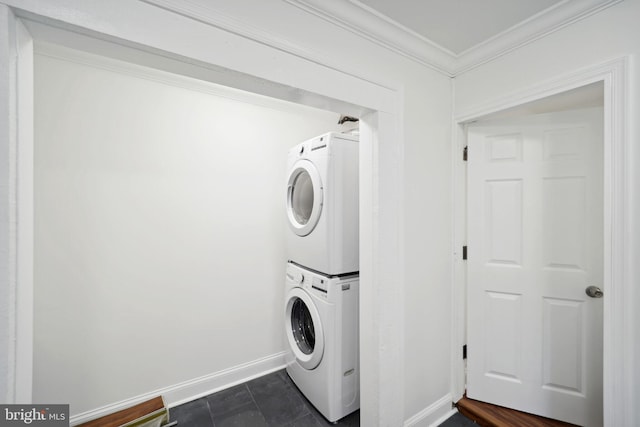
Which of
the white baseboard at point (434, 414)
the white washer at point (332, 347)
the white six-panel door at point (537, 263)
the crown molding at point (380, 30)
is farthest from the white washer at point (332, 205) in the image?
the white baseboard at point (434, 414)

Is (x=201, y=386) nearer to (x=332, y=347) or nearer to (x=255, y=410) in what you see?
(x=255, y=410)

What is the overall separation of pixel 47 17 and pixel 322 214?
134 centimetres

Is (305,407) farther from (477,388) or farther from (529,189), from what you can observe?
(529,189)

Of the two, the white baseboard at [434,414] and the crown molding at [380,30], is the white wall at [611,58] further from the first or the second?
the white baseboard at [434,414]

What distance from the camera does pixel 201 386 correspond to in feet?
6.33

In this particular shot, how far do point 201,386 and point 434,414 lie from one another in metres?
1.65

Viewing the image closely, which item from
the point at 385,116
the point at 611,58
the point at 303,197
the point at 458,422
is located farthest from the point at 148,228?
the point at 611,58

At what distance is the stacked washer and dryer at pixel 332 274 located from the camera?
1.63m

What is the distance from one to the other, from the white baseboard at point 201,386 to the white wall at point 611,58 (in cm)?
214

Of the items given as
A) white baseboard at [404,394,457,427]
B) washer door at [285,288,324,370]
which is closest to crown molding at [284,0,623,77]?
washer door at [285,288,324,370]

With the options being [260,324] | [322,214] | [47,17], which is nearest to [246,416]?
[260,324]

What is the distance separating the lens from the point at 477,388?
5.70 ft

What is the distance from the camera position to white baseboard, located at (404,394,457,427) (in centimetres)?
154

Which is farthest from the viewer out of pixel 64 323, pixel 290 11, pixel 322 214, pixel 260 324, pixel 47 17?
pixel 260 324
